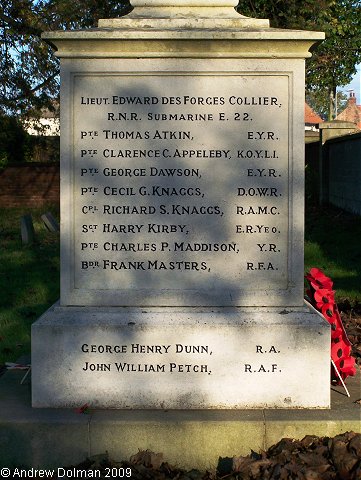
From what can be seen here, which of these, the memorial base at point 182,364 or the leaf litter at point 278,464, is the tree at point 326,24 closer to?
the memorial base at point 182,364

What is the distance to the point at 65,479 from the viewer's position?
3.64m

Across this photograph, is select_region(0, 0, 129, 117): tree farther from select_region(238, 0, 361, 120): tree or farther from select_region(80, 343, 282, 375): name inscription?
select_region(80, 343, 282, 375): name inscription

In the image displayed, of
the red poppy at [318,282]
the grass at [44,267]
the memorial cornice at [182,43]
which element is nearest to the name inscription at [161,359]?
the red poppy at [318,282]

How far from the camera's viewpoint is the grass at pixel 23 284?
266 inches

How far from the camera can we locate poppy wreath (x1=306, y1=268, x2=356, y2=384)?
448 centimetres

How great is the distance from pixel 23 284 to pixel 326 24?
25.3 feet

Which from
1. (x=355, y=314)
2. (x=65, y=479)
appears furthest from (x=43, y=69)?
(x=65, y=479)

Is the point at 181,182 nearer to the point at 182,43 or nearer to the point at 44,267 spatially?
the point at 182,43

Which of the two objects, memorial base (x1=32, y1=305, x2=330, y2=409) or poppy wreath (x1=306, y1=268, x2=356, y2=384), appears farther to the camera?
poppy wreath (x1=306, y1=268, x2=356, y2=384)

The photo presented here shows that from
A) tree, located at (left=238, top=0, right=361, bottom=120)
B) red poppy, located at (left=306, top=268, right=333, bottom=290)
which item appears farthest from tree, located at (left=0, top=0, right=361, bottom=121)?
red poppy, located at (left=306, top=268, right=333, bottom=290)

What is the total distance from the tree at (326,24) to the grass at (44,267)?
3.14m

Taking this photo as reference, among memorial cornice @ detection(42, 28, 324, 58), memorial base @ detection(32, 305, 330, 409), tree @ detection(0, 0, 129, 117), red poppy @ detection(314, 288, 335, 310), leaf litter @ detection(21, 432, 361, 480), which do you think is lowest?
leaf litter @ detection(21, 432, 361, 480)

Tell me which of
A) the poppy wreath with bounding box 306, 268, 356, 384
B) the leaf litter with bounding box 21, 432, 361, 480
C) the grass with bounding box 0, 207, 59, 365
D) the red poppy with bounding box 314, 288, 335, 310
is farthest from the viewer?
the grass with bounding box 0, 207, 59, 365
